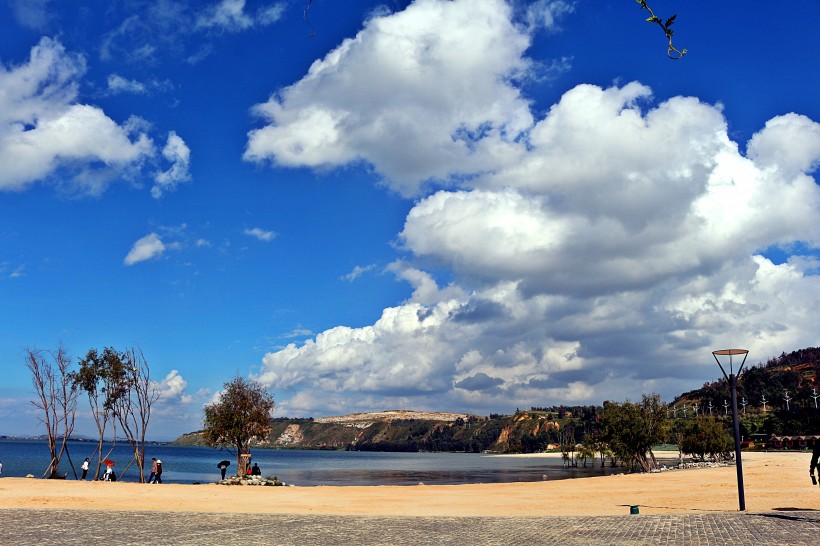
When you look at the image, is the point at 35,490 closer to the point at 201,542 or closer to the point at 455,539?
the point at 201,542

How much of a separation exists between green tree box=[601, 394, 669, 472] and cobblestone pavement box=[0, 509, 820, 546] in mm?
50478

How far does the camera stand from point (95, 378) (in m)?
55.6

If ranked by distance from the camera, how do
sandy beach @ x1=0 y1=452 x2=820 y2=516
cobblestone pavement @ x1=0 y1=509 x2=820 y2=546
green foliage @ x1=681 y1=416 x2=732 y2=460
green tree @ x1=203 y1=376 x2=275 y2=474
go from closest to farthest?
cobblestone pavement @ x1=0 y1=509 x2=820 y2=546, sandy beach @ x1=0 y1=452 x2=820 y2=516, green tree @ x1=203 y1=376 x2=275 y2=474, green foliage @ x1=681 y1=416 x2=732 y2=460

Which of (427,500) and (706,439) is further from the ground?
(427,500)

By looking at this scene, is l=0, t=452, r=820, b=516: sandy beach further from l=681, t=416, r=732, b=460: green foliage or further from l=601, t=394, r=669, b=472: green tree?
l=681, t=416, r=732, b=460: green foliage

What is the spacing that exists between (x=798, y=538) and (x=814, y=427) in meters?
165

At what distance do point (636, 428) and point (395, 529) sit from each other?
57.3 m

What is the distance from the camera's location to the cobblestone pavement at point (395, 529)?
17953 millimetres

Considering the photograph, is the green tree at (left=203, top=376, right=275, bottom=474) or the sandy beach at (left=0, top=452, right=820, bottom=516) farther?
the green tree at (left=203, top=376, right=275, bottom=474)

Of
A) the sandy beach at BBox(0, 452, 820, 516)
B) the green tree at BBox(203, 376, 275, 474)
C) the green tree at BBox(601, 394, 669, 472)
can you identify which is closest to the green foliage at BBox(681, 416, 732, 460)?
the green tree at BBox(601, 394, 669, 472)

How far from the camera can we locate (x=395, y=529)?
21.7 m

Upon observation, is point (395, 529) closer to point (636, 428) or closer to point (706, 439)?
point (636, 428)

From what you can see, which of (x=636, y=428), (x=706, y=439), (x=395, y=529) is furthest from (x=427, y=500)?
(x=706, y=439)

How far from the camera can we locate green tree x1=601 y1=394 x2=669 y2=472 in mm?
71875
